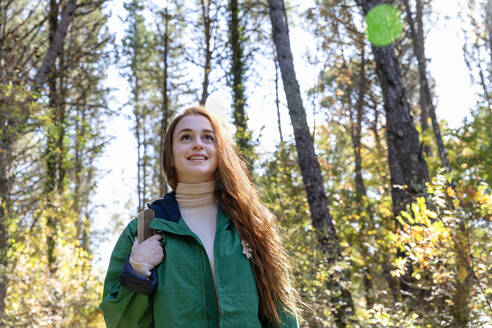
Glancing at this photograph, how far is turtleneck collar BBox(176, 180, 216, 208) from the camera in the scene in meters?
2.07

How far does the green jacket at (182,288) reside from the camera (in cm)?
171

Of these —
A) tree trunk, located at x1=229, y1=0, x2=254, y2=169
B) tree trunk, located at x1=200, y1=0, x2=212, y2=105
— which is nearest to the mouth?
tree trunk, located at x1=229, y1=0, x2=254, y2=169

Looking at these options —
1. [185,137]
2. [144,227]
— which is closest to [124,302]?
[144,227]

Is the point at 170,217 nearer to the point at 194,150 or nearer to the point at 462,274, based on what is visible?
the point at 194,150

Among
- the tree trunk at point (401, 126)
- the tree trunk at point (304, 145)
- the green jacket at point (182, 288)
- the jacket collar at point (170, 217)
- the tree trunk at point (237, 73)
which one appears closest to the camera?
the green jacket at point (182, 288)

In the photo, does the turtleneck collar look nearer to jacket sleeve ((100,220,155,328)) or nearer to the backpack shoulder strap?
the backpack shoulder strap

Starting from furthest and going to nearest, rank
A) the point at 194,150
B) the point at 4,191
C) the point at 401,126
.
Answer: the point at 4,191
the point at 401,126
the point at 194,150

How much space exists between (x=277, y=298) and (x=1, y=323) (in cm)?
421

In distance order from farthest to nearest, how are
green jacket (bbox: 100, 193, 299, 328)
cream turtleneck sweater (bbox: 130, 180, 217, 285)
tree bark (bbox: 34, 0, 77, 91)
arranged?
tree bark (bbox: 34, 0, 77, 91) → cream turtleneck sweater (bbox: 130, 180, 217, 285) → green jacket (bbox: 100, 193, 299, 328)

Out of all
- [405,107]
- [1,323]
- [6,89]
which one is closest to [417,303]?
[405,107]

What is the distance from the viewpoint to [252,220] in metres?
2.06

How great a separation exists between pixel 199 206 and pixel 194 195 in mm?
56

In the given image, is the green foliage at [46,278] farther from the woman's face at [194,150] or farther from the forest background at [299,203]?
Answer: the woman's face at [194,150]

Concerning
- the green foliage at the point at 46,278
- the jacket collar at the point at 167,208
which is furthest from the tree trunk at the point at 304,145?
the jacket collar at the point at 167,208
